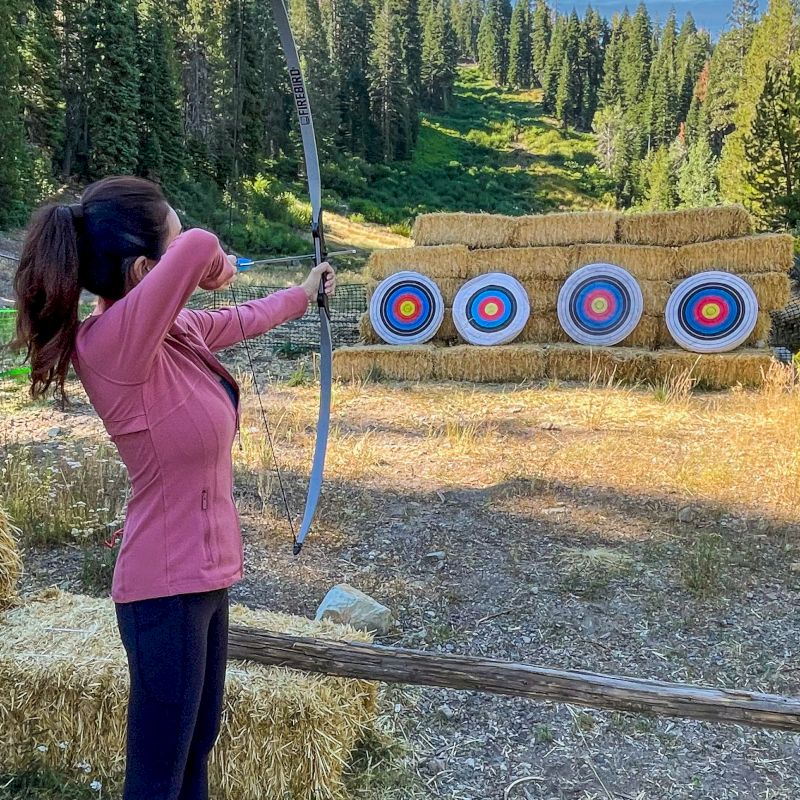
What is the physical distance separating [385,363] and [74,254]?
5.51 metres

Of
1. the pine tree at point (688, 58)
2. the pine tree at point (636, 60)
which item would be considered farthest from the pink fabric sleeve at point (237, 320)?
the pine tree at point (636, 60)

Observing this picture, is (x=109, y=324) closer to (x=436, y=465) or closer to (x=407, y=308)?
(x=436, y=465)

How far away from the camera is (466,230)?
7.12m

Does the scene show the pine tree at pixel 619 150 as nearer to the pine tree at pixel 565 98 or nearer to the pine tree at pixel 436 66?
the pine tree at pixel 565 98

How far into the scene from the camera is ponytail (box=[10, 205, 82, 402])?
3.57 ft

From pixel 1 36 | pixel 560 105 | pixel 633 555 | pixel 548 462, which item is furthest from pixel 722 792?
pixel 560 105

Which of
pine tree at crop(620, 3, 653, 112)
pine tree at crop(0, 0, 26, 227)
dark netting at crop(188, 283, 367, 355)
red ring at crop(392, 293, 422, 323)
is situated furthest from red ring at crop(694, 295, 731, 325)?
pine tree at crop(620, 3, 653, 112)

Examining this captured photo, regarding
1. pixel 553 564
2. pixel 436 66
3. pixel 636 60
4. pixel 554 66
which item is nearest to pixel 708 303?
pixel 553 564

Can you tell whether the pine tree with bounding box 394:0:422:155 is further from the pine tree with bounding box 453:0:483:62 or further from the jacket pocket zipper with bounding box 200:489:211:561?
the jacket pocket zipper with bounding box 200:489:211:561

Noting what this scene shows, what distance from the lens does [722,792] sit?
1.87 meters

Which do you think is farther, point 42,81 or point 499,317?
point 42,81

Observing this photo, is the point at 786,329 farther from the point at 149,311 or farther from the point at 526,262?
the point at 149,311

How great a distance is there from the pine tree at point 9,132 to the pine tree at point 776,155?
14.7m

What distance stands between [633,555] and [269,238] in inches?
673
